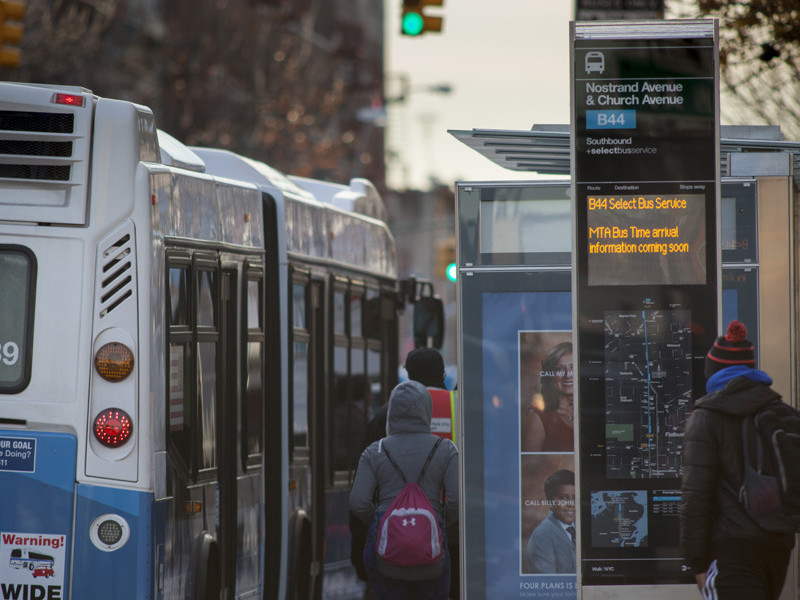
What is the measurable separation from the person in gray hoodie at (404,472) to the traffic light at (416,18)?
7143 mm

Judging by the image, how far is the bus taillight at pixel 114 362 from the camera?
701 cm

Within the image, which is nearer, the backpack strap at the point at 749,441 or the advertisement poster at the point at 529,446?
the backpack strap at the point at 749,441

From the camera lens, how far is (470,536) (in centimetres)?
793

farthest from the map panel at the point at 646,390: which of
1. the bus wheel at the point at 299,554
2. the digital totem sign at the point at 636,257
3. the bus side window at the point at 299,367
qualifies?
the bus wheel at the point at 299,554

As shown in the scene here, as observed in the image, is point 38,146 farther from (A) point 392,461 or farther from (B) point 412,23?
(B) point 412,23

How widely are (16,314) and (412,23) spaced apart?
7.85 m

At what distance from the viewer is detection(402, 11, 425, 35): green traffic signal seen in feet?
46.9

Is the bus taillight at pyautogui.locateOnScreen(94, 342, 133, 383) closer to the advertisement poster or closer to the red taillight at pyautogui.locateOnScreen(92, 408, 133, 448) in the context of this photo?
the red taillight at pyautogui.locateOnScreen(92, 408, 133, 448)

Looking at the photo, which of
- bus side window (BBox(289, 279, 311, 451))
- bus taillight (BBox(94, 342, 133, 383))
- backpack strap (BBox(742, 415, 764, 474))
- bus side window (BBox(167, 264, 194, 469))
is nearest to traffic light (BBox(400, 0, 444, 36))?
bus side window (BBox(289, 279, 311, 451))

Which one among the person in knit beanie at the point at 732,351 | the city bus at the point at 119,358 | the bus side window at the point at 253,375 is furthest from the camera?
the bus side window at the point at 253,375

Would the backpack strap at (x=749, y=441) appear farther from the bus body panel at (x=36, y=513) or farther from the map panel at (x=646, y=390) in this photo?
the bus body panel at (x=36, y=513)

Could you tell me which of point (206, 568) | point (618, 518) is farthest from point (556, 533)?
point (206, 568)

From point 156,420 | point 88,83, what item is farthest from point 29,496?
point 88,83

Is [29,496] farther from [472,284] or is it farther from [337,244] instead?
[337,244]
